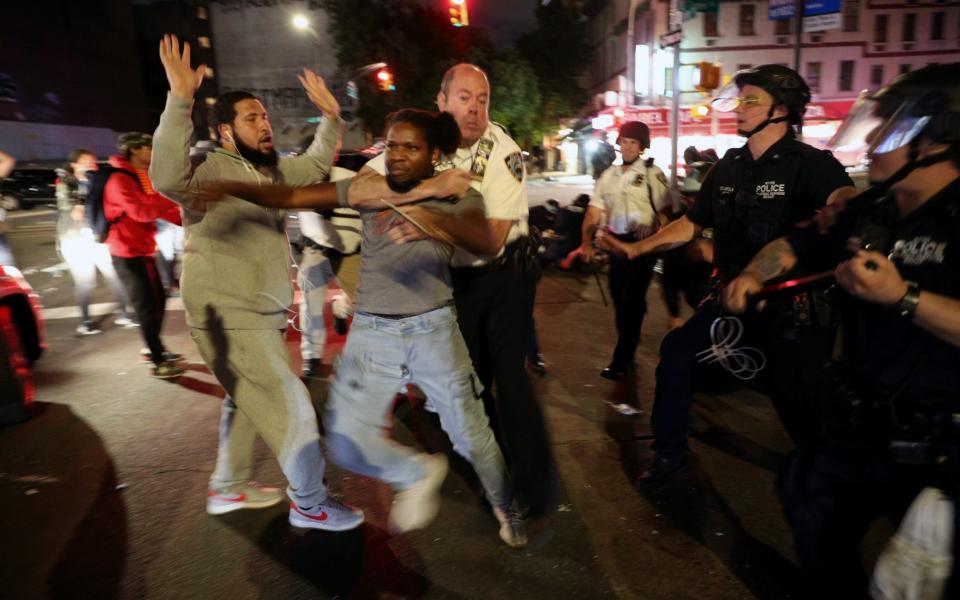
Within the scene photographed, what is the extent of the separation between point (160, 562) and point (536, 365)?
10.4 feet

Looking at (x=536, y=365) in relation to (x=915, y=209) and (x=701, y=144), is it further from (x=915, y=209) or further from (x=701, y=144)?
(x=701, y=144)

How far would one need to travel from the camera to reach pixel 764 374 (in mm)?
3154

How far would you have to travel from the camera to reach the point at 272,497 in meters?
3.35

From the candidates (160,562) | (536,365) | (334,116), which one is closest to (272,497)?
(160,562)

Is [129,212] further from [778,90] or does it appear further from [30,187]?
[30,187]

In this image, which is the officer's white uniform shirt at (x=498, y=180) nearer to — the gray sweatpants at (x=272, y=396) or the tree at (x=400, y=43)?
the gray sweatpants at (x=272, y=396)

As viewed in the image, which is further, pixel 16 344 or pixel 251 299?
pixel 16 344

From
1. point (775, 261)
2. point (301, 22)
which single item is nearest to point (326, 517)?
point (775, 261)

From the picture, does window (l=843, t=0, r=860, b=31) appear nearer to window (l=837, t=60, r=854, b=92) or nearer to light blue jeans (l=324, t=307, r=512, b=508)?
window (l=837, t=60, r=854, b=92)

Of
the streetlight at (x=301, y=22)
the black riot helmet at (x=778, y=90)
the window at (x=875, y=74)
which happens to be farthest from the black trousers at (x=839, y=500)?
the streetlight at (x=301, y=22)

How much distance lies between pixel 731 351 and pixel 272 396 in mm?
2467

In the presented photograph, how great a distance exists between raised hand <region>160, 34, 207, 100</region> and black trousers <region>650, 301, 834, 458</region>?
2.46 meters

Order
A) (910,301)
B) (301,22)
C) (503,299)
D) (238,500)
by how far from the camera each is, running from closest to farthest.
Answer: (910,301)
(503,299)
(238,500)
(301,22)

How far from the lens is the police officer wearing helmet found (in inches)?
68.9
